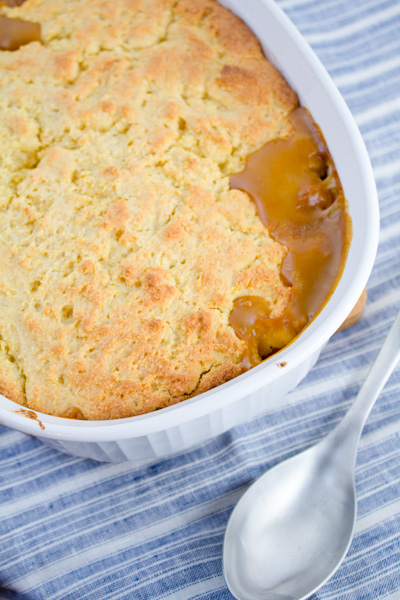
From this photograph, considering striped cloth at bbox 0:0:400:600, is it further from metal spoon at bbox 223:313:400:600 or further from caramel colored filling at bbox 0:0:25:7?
caramel colored filling at bbox 0:0:25:7

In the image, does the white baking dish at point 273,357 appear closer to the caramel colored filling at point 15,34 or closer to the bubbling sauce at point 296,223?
the bubbling sauce at point 296,223

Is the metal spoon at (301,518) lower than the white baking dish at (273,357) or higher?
lower

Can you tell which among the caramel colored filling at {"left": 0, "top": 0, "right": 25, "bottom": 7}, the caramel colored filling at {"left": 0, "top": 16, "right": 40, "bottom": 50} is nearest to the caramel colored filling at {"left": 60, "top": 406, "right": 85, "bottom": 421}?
the caramel colored filling at {"left": 0, "top": 16, "right": 40, "bottom": 50}

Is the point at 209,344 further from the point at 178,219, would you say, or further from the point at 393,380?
the point at 393,380

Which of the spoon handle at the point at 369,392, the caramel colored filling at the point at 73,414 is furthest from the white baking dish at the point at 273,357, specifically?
the spoon handle at the point at 369,392

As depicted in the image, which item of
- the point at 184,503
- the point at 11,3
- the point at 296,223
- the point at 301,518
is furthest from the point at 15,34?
the point at 301,518
